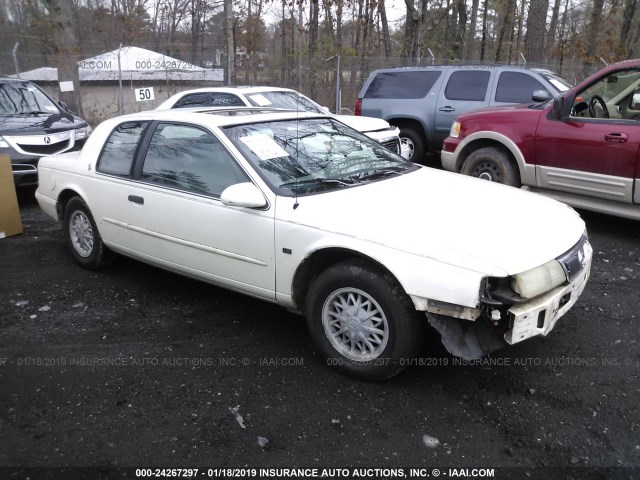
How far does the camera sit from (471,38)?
2548cm

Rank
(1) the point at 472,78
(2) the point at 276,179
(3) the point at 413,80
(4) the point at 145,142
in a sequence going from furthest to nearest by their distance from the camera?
(3) the point at 413,80
(1) the point at 472,78
(4) the point at 145,142
(2) the point at 276,179

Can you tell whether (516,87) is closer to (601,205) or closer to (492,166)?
(492,166)

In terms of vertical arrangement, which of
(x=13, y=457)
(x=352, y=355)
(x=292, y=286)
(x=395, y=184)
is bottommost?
(x=13, y=457)

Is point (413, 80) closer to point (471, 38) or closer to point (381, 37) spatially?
point (381, 37)

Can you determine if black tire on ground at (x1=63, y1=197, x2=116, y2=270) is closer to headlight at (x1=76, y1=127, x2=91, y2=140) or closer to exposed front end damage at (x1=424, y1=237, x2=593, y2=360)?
exposed front end damage at (x1=424, y1=237, x2=593, y2=360)

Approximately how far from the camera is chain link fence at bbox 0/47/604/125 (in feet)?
48.9

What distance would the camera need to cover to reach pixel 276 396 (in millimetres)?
3207

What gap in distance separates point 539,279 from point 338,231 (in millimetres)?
1146

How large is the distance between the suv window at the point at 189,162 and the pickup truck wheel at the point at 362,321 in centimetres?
100

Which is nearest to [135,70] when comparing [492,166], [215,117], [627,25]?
[492,166]

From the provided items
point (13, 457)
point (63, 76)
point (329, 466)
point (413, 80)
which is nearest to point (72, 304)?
point (13, 457)

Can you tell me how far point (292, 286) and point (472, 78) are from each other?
23.5 feet

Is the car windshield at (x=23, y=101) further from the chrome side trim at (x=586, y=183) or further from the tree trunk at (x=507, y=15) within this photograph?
the tree trunk at (x=507, y=15)

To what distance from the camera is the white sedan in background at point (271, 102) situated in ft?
26.8
